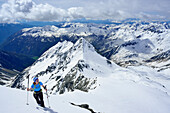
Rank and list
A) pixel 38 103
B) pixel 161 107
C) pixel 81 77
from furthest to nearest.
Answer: pixel 81 77 → pixel 161 107 → pixel 38 103

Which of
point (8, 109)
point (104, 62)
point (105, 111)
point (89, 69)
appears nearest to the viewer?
point (8, 109)

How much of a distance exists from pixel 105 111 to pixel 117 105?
22.8 ft

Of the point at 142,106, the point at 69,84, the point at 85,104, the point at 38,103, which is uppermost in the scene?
the point at 38,103

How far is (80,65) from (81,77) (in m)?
24.0

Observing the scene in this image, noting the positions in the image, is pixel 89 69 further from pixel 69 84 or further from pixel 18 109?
pixel 18 109

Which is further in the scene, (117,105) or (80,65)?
(80,65)

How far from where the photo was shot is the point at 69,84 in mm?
103000

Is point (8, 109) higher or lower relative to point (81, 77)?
higher

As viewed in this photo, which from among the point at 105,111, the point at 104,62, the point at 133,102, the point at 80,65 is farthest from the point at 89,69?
the point at 105,111

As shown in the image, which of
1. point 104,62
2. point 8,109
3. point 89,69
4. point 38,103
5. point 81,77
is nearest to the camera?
point 8,109

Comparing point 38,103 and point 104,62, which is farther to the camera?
point 104,62

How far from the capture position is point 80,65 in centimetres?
12288

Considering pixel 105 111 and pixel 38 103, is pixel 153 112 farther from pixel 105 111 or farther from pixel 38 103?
pixel 38 103

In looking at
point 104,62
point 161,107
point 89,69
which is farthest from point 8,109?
point 104,62
